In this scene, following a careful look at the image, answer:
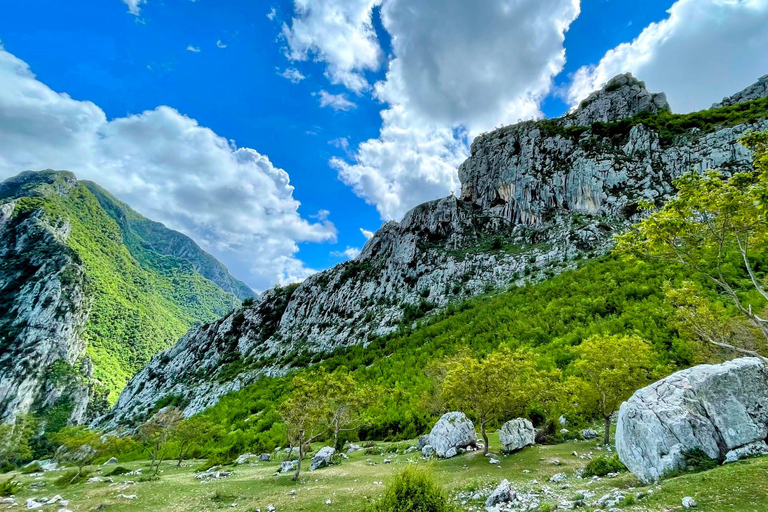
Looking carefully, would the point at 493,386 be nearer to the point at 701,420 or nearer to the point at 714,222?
the point at 701,420

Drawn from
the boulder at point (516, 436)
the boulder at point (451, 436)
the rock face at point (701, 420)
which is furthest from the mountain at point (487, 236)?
the rock face at point (701, 420)

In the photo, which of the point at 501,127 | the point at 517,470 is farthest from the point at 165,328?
the point at 517,470

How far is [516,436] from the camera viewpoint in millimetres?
21672

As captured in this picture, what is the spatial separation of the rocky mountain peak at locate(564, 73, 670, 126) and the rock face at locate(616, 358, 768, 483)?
89.2 m

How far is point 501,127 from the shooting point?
9350 centimetres

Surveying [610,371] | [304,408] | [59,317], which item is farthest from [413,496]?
[59,317]

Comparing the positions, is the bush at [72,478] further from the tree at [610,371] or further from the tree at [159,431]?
the tree at [610,371]

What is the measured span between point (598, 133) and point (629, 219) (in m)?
29.6

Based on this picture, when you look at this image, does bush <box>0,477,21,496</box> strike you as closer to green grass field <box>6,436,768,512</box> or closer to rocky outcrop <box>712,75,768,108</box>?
green grass field <box>6,436,768,512</box>

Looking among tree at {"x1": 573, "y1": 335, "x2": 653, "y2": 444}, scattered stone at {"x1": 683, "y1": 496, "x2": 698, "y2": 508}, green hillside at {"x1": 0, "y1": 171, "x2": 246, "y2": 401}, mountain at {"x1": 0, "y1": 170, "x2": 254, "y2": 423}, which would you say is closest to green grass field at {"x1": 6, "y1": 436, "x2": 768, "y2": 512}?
scattered stone at {"x1": 683, "y1": 496, "x2": 698, "y2": 508}

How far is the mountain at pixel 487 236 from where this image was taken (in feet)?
193

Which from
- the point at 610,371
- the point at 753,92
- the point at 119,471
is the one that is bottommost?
the point at 119,471

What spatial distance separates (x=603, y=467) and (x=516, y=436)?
23.2ft

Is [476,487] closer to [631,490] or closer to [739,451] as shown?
[631,490]
